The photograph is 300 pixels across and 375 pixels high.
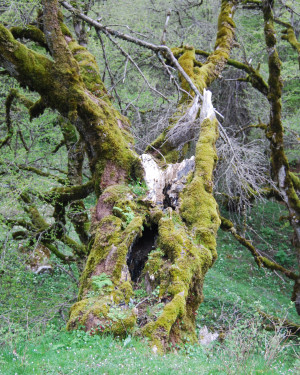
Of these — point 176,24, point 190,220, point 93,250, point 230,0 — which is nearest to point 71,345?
point 93,250

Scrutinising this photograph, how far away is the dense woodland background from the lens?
3.33m

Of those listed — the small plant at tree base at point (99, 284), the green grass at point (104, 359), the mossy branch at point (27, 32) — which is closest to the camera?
the green grass at point (104, 359)

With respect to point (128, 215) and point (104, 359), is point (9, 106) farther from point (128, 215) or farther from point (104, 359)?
point (104, 359)

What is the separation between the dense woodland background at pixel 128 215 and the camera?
10.9 feet

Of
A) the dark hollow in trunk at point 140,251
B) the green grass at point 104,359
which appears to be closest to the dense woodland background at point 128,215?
the green grass at point 104,359

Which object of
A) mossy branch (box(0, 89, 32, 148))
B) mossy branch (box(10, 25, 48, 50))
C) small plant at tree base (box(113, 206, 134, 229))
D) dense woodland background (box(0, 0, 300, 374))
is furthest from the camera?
mossy branch (box(0, 89, 32, 148))

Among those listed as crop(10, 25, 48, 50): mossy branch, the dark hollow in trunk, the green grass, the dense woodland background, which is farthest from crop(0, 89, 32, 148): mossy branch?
the green grass

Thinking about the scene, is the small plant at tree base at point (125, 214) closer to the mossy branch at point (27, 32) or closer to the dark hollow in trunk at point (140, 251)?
the dark hollow in trunk at point (140, 251)

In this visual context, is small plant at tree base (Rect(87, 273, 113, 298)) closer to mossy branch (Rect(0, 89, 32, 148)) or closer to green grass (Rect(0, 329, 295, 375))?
green grass (Rect(0, 329, 295, 375))

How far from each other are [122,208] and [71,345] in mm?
2063

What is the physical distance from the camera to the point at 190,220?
5086 mm

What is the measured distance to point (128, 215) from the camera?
486 cm

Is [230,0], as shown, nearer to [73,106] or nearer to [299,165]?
[73,106]

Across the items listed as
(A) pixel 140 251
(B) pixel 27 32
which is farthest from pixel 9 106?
(A) pixel 140 251
